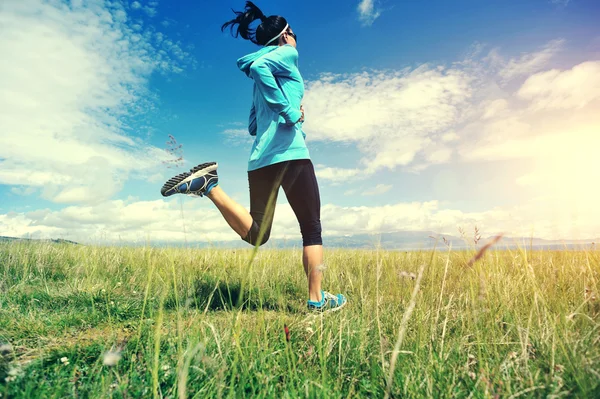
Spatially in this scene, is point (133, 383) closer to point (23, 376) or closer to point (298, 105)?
point (23, 376)

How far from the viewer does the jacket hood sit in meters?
3.43

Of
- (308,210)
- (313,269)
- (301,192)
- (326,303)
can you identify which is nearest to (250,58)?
(301,192)

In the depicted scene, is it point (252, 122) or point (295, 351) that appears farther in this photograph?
point (252, 122)

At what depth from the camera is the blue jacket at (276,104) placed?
3199mm

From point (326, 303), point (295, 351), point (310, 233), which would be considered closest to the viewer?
point (295, 351)

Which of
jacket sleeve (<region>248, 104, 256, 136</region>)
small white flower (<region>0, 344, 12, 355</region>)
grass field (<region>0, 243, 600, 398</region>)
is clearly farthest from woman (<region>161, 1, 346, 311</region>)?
small white flower (<region>0, 344, 12, 355</region>)

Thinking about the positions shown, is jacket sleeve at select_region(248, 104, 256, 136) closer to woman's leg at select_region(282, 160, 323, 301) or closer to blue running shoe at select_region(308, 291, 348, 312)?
woman's leg at select_region(282, 160, 323, 301)

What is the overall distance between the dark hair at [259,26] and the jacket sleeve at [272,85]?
43cm

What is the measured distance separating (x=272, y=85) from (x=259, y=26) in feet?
3.03

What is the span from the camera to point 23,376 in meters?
1.73

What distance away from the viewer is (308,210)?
132 inches

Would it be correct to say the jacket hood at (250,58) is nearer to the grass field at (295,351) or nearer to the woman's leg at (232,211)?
the woman's leg at (232,211)

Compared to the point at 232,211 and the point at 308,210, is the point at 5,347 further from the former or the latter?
the point at 308,210

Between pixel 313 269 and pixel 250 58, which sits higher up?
pixel 250 58
